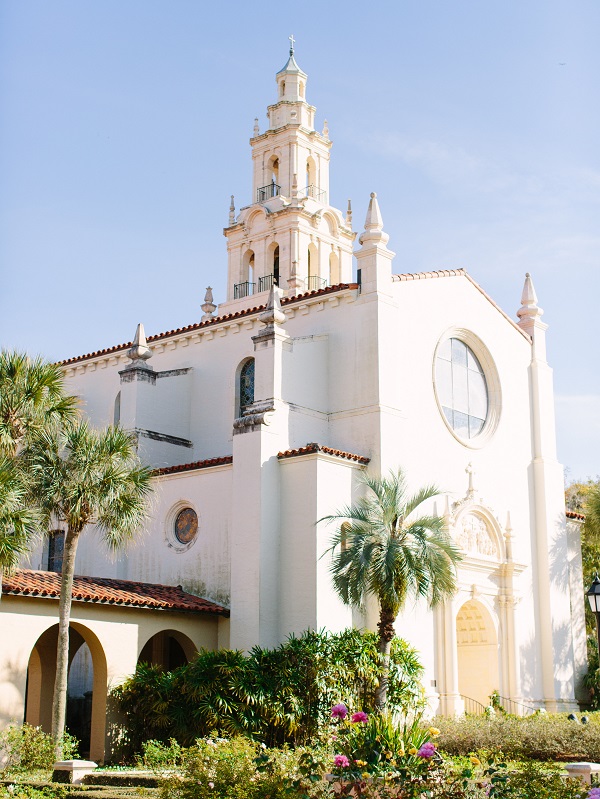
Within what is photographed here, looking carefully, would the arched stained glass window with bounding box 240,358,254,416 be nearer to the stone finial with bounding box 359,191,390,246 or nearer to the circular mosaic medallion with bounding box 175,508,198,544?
the circular mosaic medallion with bounding box 175,508,198,544

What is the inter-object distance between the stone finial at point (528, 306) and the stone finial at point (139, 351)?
43.5 feet

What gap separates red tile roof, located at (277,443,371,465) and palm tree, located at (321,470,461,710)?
1936mm

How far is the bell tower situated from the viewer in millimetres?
38750

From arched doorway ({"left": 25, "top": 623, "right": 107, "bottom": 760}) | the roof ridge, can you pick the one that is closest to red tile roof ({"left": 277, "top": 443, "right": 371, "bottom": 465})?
the roof ridge

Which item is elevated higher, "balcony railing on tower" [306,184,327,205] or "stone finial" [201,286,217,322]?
"balcony railing on tower" [306,184,327,205]

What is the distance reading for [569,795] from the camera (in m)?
11.3

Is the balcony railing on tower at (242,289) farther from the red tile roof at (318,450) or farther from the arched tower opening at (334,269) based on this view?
the red tile roof at (318,450)

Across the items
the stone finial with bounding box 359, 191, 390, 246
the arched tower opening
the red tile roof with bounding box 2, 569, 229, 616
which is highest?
the arched tower opening

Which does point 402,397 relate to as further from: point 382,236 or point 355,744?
point 355,744

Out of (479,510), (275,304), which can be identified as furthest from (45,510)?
(479,510)

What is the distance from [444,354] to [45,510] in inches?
578

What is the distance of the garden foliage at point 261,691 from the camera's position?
21859mm

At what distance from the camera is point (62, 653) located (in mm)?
20234

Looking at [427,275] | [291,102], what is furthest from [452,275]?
[291,102]
